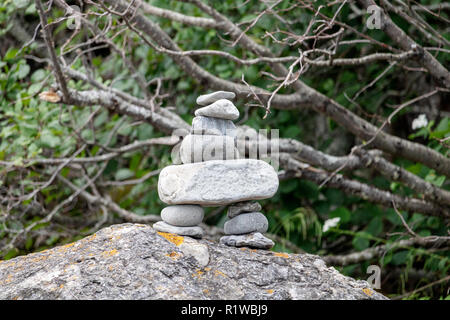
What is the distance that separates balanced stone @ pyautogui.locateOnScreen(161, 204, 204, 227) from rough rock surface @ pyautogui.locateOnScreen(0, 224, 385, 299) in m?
0.11

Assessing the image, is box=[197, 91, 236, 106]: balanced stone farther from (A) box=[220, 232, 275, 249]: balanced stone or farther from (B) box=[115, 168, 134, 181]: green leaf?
(B) box=[115, 168, 134, 181]: green leaf

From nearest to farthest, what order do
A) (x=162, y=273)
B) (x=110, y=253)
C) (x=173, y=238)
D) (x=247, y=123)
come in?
(x=162, y=273) → (x=110, y=253) → (x=173, y=238) → (x=247, y=123)

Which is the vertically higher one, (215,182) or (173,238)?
(215,182)

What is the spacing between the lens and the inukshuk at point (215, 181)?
271cm

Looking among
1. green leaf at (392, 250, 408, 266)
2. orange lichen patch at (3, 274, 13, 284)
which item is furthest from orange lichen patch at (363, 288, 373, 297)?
green leaf at (392, 250, 408, 266)

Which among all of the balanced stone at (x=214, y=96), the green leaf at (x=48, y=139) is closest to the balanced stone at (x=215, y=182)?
the balanced stone at (x=214, y=96)

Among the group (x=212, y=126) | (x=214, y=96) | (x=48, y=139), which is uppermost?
(x=214, y=96)

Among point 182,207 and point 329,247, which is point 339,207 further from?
point 182,207

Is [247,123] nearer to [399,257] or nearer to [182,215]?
[399,257]

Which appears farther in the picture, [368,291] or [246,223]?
[246,223]

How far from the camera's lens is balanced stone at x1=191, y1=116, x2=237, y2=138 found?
9.28 feet

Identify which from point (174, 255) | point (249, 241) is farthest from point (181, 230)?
point (249, 241)

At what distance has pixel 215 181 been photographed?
2.72 metres

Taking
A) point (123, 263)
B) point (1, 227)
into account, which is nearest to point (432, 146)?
point (123, 263)
